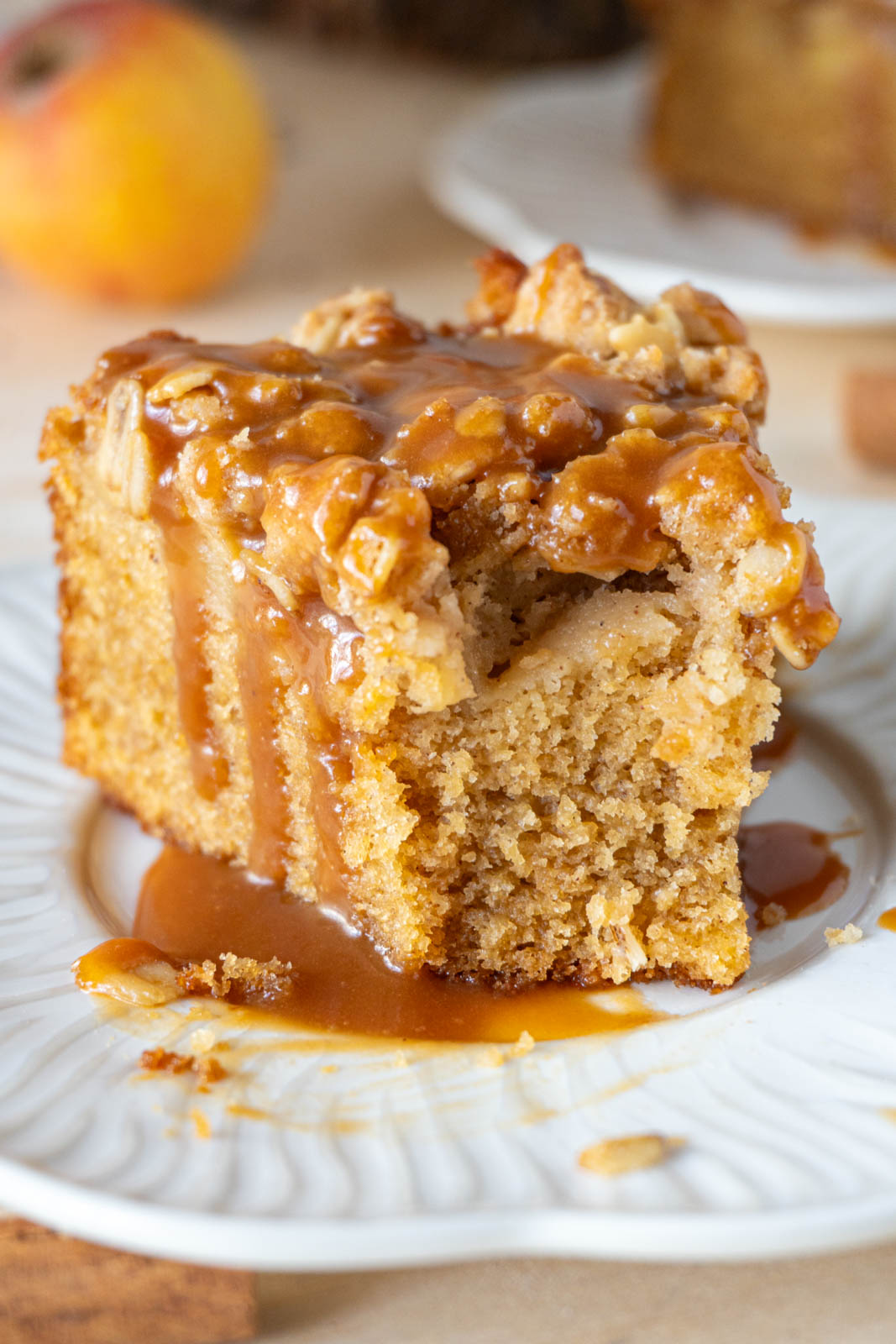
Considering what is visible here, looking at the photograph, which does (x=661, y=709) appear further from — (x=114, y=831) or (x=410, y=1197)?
(x=114, y=831)

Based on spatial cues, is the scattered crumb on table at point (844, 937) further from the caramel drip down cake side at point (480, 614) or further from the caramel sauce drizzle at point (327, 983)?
the caramel sauce drizzle at point (327, 983)

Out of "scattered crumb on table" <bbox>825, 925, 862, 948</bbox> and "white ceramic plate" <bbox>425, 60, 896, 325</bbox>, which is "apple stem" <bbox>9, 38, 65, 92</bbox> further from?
"scattered crumb on table" <bbox>825, 925, 862, 948</bbox>

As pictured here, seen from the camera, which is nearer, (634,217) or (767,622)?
(767,622)

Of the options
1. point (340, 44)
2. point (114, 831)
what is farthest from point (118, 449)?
point (340, 44)

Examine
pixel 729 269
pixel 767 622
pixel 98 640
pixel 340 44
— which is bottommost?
pixel 98 640

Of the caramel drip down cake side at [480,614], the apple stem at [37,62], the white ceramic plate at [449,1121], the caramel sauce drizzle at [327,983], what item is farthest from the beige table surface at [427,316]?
the apple stem at [37,62]

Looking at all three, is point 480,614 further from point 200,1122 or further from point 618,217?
point 618,217

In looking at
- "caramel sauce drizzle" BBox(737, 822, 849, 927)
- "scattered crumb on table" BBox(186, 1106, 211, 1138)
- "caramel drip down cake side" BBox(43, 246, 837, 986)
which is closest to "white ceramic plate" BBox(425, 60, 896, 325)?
"caramel drip down cake side" BBox(43, 246, 837, 986)
